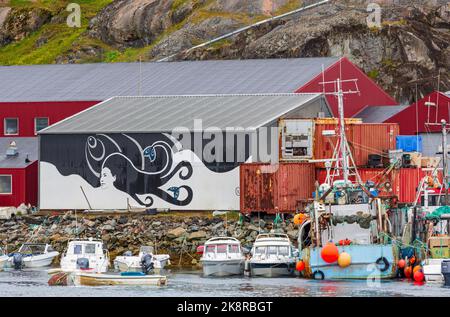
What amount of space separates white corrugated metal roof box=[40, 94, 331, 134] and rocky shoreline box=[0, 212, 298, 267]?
459 centimetres

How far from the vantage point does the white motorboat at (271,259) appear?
70625 mm

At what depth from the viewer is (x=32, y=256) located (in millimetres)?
77062

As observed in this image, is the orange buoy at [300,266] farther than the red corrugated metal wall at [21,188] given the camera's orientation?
No

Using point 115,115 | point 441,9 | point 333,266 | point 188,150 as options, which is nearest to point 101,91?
point 115,115

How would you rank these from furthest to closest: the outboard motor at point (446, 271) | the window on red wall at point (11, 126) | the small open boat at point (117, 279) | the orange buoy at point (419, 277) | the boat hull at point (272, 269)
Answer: the window on red wall at point (11, 126) → the boat hull at point (272, 269) → the orange buoy at point (419, 277) → the small open boat at point (117, 279) → the outboard motor at point (446, 271)

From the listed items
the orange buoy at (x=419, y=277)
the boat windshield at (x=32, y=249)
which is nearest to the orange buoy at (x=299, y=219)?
the orange buoy at (x=419, y=277)

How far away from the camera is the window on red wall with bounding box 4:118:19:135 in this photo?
322 feet

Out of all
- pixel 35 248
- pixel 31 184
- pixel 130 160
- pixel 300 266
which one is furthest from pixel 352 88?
pixel 300 266

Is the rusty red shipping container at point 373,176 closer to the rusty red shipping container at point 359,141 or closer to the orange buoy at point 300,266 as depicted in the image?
the rusty red shipping container at point 359,141

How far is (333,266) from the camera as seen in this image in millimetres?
67875

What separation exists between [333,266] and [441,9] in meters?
45.9

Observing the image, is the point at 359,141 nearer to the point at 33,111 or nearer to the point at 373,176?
the point at 373,176

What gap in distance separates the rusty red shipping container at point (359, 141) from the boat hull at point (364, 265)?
1554cm
